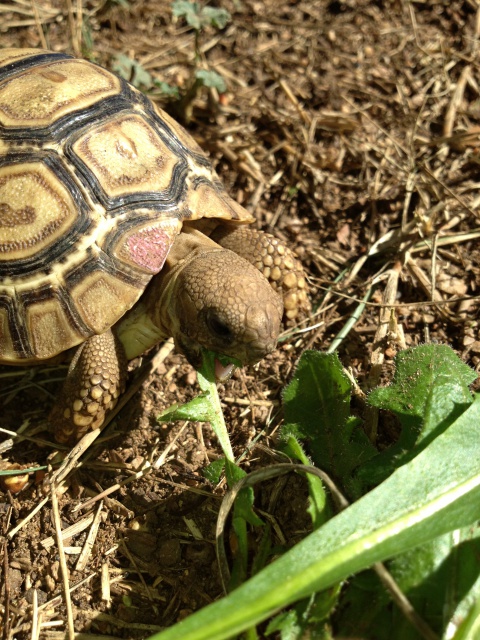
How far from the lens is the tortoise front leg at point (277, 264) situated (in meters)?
3.12

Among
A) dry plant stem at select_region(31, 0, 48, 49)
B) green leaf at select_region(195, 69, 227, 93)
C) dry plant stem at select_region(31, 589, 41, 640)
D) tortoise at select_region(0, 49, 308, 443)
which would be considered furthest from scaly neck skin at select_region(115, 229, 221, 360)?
dry plant stem at select_region(31, 0, 48, 49)

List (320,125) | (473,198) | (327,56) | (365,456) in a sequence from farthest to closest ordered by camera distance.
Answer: (327,56)
(320,125)
(473,198)
(365,456)

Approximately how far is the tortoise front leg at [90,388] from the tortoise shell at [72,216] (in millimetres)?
145

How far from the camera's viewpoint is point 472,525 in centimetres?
200

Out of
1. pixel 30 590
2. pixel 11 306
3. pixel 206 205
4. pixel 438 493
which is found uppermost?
pixel 206 205

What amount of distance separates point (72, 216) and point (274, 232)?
A: 54.6 inches

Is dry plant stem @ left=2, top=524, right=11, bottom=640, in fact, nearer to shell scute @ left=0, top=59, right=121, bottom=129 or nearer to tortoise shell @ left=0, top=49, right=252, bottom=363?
tortoise shell @ left=0, top=49, right=252, bottom=363

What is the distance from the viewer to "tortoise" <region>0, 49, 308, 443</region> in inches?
100

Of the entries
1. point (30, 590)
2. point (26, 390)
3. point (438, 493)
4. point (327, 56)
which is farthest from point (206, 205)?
point (327, 56)

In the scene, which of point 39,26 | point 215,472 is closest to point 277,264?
point 215,472

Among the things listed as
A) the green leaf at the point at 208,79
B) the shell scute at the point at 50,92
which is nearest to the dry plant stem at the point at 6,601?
the shell scute at the point at 50,92

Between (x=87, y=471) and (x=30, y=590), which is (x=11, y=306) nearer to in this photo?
(x=87, y=471)

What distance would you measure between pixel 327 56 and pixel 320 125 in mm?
689

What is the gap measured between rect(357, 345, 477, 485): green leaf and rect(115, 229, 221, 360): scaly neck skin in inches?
38.8
